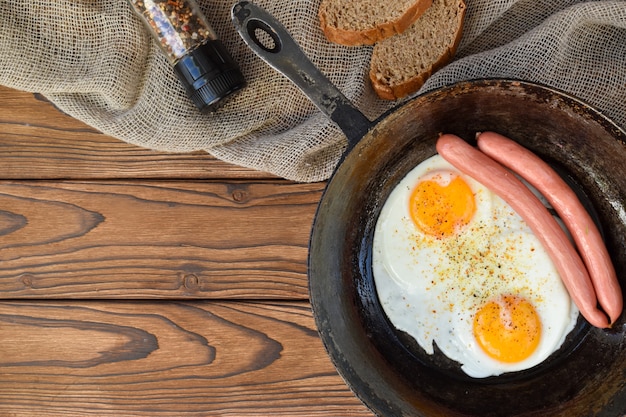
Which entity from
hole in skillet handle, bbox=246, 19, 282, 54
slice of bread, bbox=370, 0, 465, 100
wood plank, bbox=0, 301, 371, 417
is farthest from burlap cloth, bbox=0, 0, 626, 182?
wood plank, bbox=0, 301, 371, 417

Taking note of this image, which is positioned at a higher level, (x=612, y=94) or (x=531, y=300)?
(x=612, y=94)

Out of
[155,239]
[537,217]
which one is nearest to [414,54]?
[537,217]

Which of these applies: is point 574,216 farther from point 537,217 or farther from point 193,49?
point 193,49

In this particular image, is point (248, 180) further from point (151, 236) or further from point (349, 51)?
point (349, 51)

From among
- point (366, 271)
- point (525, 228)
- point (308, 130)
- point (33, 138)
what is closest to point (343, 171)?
point (308, 130)

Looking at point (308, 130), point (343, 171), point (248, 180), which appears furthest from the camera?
point (248, 180)

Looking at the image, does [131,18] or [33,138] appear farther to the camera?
[33,138]
